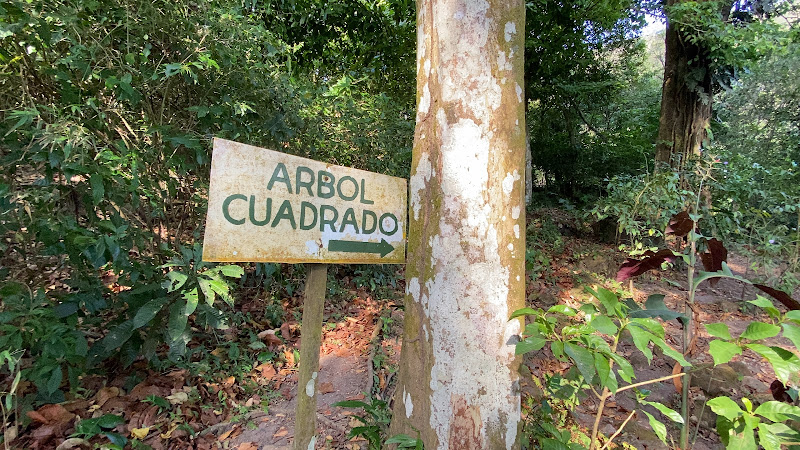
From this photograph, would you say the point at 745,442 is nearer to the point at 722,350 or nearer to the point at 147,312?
the point at 722,350

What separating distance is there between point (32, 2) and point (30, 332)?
172 cm

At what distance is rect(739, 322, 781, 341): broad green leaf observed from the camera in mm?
946

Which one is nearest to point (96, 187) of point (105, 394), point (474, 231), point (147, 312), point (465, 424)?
point (147, 312)

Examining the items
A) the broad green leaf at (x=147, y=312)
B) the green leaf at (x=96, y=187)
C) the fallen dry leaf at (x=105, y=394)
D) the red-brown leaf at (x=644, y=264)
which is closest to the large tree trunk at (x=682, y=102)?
the red-brown leaf at (x=644, y=264)

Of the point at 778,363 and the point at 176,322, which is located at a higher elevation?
the point at 778,363

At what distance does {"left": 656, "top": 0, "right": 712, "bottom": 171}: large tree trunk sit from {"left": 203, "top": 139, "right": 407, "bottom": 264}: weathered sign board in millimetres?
5127

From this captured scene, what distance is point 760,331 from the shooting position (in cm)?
97

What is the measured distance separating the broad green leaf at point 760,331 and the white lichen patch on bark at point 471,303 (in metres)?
0.64

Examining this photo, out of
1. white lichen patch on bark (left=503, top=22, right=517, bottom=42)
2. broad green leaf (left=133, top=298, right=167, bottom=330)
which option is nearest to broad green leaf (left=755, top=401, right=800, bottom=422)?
white lichen patch on bark (left=503, top=22, right=517, bottom=42)

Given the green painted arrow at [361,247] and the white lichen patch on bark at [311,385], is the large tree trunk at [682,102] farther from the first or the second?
the white lichen patch on bark at [311,385]

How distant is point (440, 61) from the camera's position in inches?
55.2

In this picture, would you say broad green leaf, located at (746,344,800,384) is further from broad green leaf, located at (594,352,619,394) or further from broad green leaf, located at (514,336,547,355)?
broad green leaf, located at (514,336,547,355)

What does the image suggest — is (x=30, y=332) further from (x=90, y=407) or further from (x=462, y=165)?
(x=462, y=165)

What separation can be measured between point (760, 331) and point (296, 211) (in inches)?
56.8
